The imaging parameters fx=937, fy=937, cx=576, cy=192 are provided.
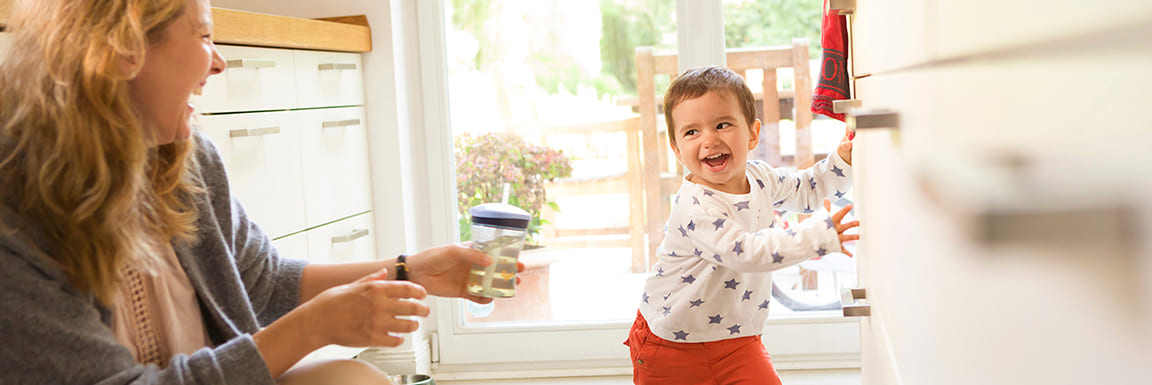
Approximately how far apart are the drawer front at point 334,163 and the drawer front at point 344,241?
25mm

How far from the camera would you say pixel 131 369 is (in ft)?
3.25

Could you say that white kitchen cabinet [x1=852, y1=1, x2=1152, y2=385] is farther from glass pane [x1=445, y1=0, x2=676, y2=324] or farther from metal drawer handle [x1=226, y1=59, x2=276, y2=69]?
glass pane [x1=445, y1=0, x2=676, y2=324]

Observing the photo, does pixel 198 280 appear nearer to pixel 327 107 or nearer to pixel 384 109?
pixel 327 107

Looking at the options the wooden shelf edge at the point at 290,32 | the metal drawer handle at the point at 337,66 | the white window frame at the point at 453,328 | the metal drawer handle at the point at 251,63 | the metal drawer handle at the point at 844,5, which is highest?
the wooden shelf edge at the point at 290,32

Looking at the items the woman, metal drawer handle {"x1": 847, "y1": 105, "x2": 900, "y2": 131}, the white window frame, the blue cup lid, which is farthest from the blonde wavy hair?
the white window frame

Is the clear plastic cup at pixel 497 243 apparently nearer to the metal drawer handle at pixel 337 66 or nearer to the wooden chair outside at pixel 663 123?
the metal drawer handle at pixel 337 66

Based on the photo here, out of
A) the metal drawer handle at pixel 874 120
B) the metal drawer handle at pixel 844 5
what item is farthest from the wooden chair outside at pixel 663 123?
the metal drawer handle at pixel 874 120

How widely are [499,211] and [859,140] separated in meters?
0.53

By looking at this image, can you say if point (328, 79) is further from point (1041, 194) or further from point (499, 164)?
point (1041, 194)

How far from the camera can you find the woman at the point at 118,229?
95cm

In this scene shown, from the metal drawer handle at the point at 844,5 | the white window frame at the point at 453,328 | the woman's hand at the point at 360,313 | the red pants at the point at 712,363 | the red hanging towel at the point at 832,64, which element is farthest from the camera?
the white window frame at the point at 453,328

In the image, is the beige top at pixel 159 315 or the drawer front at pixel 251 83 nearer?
the beige top at pixel 159 315

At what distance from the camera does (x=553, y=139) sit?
2.90 meters

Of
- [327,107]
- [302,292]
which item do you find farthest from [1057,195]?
[327,107]
